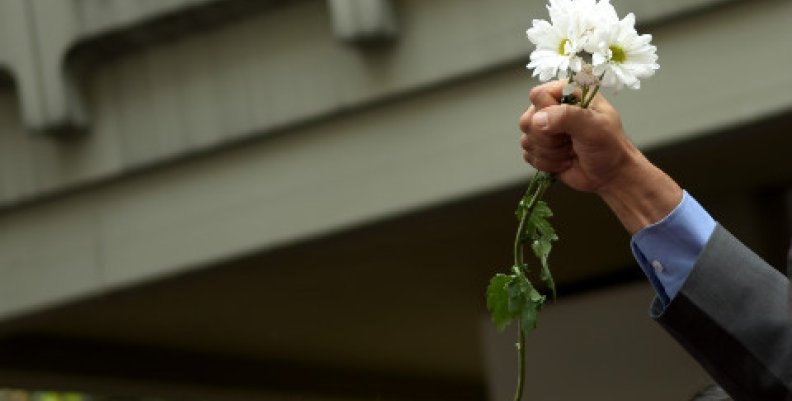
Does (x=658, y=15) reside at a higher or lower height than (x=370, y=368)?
higher

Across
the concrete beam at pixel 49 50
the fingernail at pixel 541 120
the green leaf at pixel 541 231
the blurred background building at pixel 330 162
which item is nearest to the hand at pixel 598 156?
the fingernail at pixel 541 120

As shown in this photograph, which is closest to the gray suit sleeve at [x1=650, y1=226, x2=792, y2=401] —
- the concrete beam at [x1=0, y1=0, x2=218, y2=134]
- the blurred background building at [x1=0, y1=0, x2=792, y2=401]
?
Answer: the blurred background building at [x1=0, y1=0, x2=792, y2=401]

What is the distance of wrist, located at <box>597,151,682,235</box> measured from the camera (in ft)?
7.11

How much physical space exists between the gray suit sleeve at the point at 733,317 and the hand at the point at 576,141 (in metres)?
0.15

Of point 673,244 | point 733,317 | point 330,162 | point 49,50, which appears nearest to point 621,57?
point 673,244

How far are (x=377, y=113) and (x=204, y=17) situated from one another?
49.2 inches

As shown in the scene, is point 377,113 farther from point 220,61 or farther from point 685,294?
point 685,294

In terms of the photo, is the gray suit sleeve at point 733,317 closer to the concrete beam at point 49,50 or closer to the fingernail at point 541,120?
the fingernail at point 541,120

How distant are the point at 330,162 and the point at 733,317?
729cm

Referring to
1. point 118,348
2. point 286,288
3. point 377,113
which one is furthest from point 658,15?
point 118,348

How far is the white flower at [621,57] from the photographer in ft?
7.18

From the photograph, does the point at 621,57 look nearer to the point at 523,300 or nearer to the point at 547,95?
the point at 547,95

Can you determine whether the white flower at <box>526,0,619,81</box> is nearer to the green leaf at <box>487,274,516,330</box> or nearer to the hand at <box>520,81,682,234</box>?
the hand at <box>520,81,682,234</box>

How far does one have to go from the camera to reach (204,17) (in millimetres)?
9836
